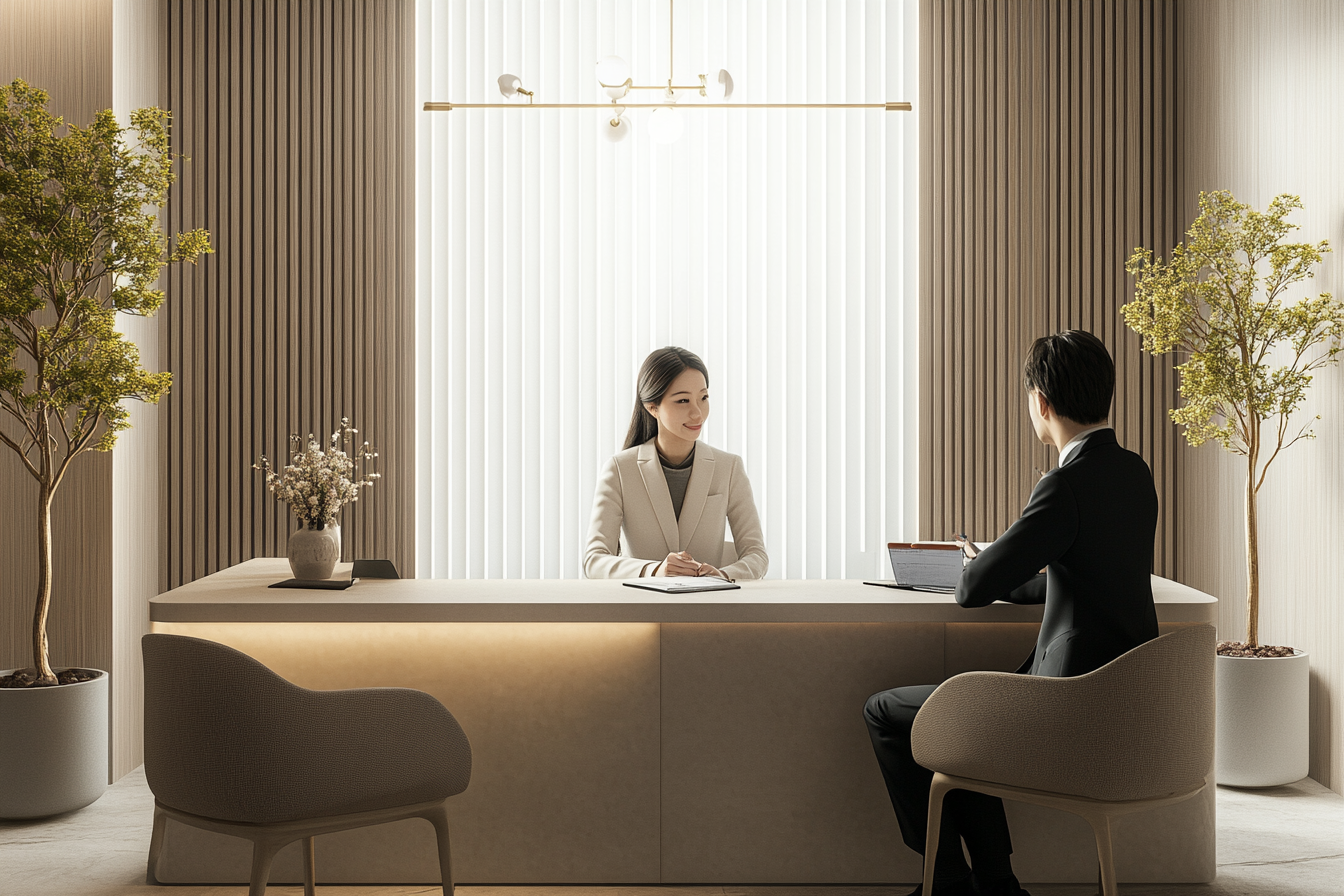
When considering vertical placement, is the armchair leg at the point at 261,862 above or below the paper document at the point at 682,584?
below

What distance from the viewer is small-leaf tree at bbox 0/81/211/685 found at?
3.39 m

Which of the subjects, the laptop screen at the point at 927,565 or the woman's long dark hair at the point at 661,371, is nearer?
the laptop screen at the point at 927,565

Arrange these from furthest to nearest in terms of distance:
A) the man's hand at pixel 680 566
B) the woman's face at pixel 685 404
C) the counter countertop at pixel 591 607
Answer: the woman's face at pixel 685 404 → the man's hand at pixel 680 566 → the counter countertop at pixel 591 607

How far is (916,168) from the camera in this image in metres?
5.29

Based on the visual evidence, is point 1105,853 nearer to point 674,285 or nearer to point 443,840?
point 443,840

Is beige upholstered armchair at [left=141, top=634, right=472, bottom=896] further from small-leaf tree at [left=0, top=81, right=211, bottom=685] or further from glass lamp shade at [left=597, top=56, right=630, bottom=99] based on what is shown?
glass lamp shade at [left=597, top=56, right=630, bottom=99]

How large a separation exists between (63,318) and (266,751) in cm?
229

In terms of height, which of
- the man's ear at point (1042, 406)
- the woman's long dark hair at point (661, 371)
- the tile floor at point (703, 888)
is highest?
the woman's long dark hair at point (661, 371)

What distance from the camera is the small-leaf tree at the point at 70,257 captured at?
3395 millimetres

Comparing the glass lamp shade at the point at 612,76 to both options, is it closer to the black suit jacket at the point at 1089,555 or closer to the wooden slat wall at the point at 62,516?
the black suit jacket at the point at 1089,555

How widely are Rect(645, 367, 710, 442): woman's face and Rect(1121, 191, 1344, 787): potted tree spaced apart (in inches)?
74.2

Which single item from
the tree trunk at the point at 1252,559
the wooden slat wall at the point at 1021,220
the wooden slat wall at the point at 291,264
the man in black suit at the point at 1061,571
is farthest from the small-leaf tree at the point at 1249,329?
the wooden slat wall at the point at 291,264

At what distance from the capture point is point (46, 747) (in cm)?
347

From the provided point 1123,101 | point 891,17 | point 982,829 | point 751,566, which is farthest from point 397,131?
point 982,829
